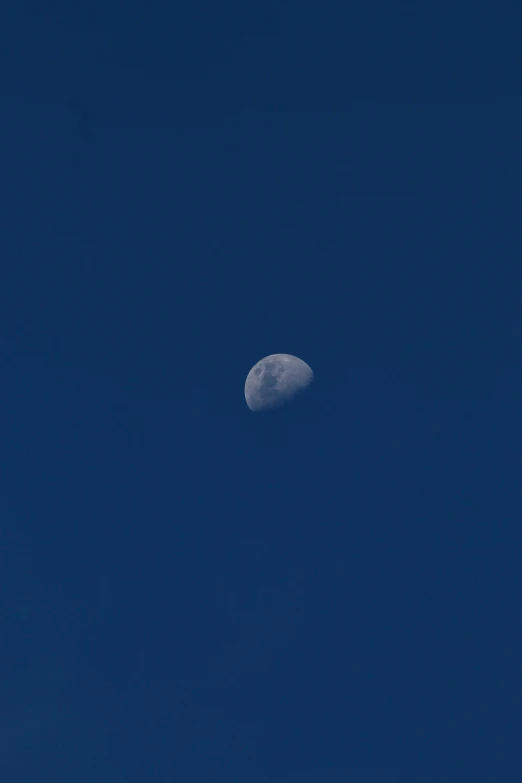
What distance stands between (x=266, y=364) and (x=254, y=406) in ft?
3.28

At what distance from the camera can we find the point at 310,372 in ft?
51.1

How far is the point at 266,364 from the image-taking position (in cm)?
1569

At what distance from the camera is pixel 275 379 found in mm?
15406

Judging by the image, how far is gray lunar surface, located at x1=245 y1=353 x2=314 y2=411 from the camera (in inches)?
607

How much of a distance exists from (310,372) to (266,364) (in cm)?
101

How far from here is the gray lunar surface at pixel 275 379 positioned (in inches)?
607

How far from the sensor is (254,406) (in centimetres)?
1580
